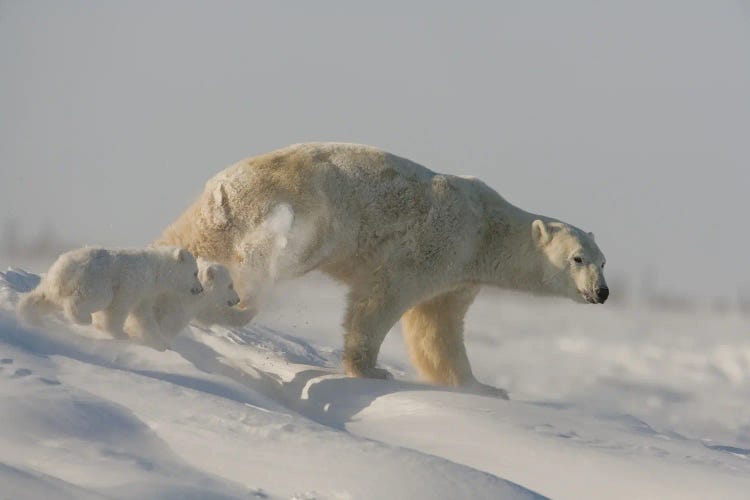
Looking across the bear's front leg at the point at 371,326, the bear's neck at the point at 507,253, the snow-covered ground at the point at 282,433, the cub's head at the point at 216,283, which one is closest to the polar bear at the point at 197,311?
the cub's head at the point at 216,283

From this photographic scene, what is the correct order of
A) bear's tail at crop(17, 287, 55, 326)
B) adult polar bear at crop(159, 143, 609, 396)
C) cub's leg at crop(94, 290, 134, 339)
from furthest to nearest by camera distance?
adult polar bear at crop(159, 143, 609, 396)
cub's leg at crop(94, 290, 134, 339)
bear's tail at crop(17, 287, 55, 326)

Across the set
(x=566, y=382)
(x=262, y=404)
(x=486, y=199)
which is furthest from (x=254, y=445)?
(x=566, y=382)

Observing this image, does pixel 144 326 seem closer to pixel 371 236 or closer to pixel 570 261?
pixel 371 236

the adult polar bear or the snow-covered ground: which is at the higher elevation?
the adult polar bear

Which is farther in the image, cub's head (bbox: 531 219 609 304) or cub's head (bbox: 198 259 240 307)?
cub's head (bbox: 531 219 609 304)

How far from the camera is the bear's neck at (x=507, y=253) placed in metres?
10.6

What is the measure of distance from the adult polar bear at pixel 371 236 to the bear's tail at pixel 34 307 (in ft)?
6.97

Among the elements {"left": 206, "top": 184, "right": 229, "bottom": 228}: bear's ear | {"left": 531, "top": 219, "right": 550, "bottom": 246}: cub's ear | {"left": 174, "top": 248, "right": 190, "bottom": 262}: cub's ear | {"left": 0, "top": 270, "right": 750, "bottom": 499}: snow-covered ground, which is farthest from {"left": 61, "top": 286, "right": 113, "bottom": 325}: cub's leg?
{"left": 531, "top": 219, "right": 550, "bottom": 246}: cub's ear

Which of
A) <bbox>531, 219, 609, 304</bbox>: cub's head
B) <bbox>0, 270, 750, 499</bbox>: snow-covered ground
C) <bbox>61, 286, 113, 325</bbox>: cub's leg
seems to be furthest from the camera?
<bbox>531, 219, 609, 304</bbox>: cub's head

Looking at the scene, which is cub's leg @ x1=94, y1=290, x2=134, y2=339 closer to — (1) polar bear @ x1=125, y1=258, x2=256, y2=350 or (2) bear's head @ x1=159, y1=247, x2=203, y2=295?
(1) polar bear @ x1=125, y1=258, x2=256, y2=350

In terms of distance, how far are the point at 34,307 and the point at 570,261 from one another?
16.7 feet

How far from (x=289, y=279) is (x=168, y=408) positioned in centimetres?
405

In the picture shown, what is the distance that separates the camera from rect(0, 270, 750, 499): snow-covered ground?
530cm

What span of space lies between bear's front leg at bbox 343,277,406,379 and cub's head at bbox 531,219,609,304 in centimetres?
169
